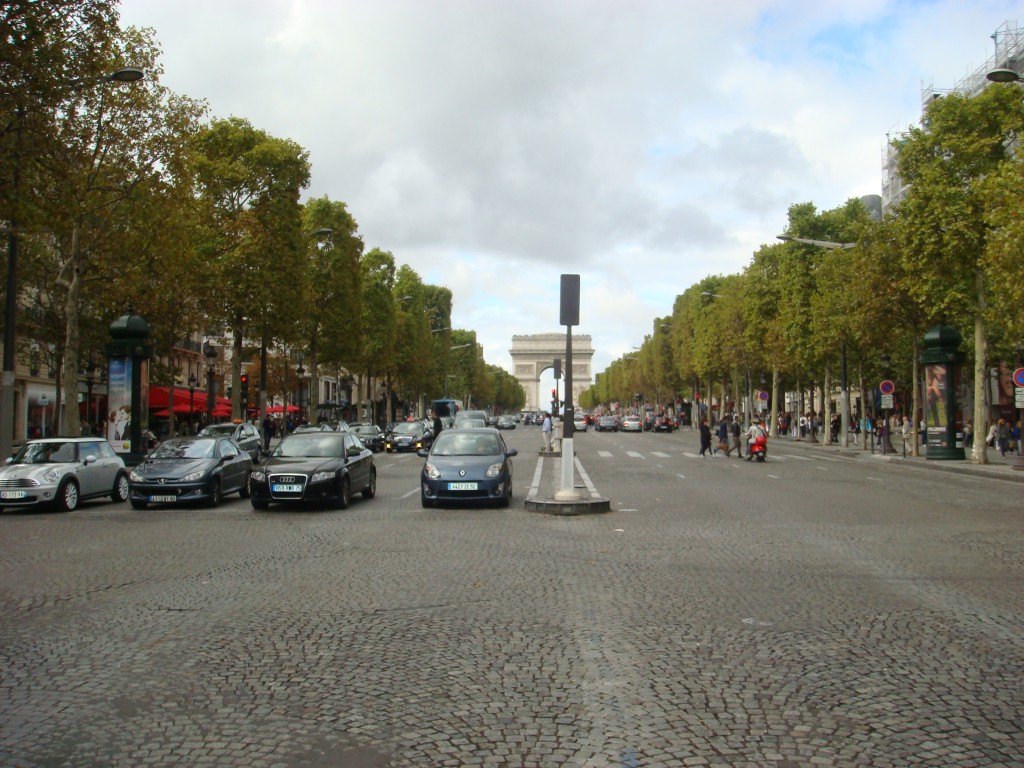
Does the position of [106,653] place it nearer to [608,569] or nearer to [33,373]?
[608,569]

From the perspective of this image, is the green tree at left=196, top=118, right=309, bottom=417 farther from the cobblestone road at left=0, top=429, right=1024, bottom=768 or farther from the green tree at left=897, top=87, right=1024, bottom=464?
the cobblestone road at left=0, top=429, right=1024, bottom=768

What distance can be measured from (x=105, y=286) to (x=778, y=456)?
1030 inches

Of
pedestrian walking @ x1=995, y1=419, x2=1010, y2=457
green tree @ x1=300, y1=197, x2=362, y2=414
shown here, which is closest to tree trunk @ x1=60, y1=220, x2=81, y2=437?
green tree @ x1=300, y1=197, x2=362, y2=414

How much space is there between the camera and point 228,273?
36.5 m

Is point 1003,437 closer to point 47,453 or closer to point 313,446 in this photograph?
point 313,446

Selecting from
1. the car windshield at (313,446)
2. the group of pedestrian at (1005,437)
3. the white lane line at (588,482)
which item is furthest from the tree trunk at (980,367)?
the car windshield at (313,446)

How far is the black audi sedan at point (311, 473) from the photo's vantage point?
17.3m

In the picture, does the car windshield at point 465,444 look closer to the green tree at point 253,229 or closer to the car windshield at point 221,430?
the car windshield at point 221,430

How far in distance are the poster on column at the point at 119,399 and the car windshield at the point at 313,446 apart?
11972mm

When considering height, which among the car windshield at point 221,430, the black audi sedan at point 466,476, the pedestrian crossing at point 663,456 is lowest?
the pedestrian crossing at point 663,456

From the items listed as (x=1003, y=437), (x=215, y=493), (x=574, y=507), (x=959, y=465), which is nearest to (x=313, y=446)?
(x=215, y=493)

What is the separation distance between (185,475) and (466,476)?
17.7ft

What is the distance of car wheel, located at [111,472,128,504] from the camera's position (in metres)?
20.2

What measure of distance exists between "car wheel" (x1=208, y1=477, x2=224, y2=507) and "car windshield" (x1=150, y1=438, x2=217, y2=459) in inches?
25.8
